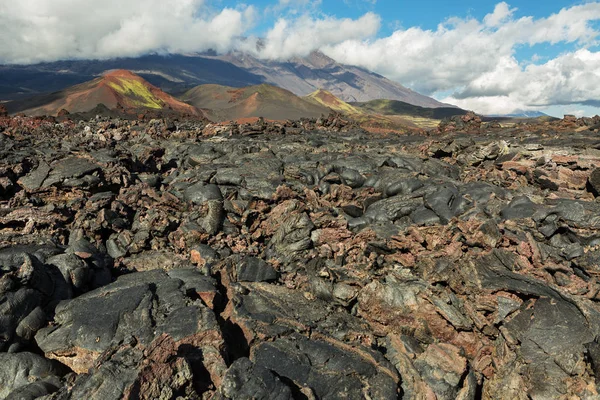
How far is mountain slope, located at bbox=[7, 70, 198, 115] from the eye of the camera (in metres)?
57.6

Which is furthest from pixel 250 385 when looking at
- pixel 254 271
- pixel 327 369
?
pixel 254 271

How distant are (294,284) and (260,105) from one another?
59.3 metres

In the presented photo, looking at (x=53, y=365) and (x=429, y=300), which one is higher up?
(x=429, y=300)

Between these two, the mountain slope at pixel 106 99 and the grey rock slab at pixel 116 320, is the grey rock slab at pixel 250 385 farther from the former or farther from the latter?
the mountain slope at pixel 106 99

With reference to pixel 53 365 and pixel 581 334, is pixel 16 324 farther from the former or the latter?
pixel 581 334

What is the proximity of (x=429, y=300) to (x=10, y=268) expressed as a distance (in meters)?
7.74

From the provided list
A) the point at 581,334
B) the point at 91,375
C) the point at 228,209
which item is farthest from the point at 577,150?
the point at 91,375

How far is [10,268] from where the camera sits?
6277mm

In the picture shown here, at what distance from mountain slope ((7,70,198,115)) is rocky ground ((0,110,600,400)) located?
1820 inches

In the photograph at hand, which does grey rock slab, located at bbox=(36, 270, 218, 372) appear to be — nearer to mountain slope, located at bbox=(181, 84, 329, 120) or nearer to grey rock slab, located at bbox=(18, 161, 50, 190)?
grey rock slab, located at bbox=(18, 161, 50, 190)

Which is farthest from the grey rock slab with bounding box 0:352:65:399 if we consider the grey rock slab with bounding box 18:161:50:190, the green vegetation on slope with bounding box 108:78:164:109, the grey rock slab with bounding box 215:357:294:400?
A: the green vegetation on slope with bounding box 108:78:164:109

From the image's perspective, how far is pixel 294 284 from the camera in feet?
30.0

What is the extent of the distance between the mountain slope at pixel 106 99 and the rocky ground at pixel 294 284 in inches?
1820

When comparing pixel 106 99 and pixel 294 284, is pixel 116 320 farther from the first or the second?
pixel 106 99
